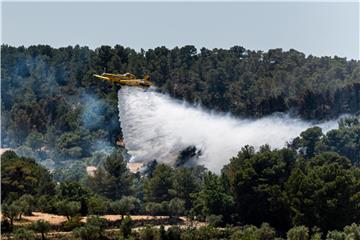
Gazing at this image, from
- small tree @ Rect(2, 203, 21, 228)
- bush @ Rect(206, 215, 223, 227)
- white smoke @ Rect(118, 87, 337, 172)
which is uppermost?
white smoke @ Rect(118, 87, 337, 172)

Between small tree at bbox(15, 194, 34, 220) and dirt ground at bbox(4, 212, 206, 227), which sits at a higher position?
small tree at bbox(15, 194, 34, 220)

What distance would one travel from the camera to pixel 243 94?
118125mm

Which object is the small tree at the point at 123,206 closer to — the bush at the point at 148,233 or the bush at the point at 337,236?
the bush at the point at 148,233

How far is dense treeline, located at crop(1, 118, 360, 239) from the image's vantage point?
197 feet

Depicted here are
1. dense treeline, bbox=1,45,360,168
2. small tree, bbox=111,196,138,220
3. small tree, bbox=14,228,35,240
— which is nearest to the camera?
small tree, bbox=14,228,35,240

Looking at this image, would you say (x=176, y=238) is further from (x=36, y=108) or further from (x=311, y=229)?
(x=36, y=108)

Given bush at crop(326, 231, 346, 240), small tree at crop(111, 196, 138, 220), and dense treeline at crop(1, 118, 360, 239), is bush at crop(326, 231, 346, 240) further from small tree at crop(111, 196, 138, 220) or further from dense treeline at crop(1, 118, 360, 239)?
small tree at crop(111, 196, 138, 220)

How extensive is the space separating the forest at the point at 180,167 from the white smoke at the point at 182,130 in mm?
2037

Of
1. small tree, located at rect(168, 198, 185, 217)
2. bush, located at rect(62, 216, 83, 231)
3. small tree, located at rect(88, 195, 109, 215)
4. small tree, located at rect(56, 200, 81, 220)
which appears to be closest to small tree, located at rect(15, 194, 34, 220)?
small tree, located at rect(56, 200, 81, 220)

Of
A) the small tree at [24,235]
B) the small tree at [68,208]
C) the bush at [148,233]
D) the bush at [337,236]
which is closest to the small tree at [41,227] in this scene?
the small tree at [24,235]

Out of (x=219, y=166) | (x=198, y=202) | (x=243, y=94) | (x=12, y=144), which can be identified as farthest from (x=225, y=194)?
(x=243, y=94)

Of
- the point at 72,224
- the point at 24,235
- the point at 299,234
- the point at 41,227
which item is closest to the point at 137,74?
the point at 72,224

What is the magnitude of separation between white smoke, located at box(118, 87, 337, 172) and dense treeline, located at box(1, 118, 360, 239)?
270cm

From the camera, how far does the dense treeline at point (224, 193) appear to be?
6003 cm
